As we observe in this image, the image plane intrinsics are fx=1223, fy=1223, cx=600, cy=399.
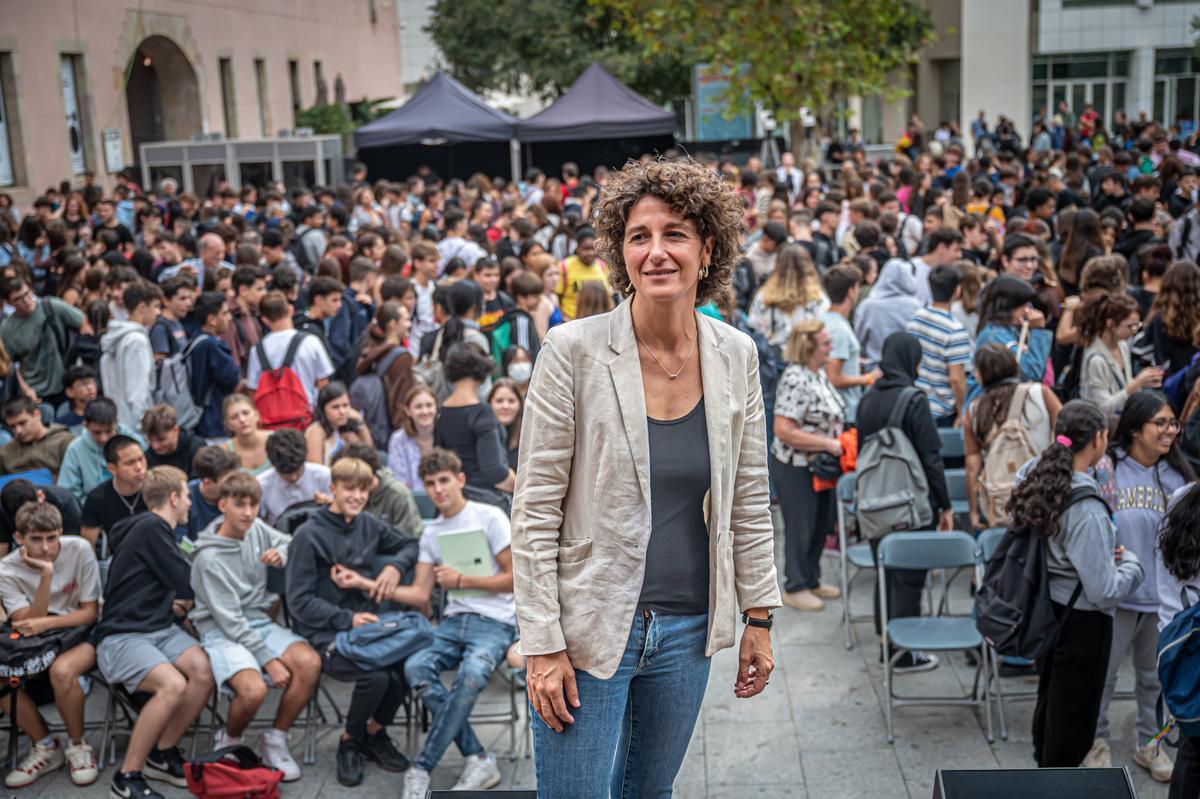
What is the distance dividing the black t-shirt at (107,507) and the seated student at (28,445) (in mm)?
801

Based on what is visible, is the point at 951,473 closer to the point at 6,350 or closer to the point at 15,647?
the point at 15,647

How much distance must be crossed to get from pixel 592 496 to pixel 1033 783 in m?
1.56

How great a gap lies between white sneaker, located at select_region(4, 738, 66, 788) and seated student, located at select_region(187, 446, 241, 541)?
4.01 feet

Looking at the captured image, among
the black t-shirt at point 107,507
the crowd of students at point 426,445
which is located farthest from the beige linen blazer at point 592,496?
the black t-shirt at point 107,507

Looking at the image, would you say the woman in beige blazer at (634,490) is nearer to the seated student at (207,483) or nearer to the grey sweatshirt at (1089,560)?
the grey sweatshirt at (1089,560)

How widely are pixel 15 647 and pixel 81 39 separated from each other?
821 inches

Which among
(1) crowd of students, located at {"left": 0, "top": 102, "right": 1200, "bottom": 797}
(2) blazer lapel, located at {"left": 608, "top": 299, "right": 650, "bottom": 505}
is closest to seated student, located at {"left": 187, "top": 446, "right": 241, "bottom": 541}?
(1) crowd of students, located at {"left": 0, "top": 102, "right": 1200, "bottom": 797}

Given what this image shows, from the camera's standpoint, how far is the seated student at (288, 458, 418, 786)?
17.7 feet

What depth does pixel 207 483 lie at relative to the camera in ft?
20.3

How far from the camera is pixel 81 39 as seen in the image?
915 inches

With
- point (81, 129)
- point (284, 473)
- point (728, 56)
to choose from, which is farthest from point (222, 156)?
point (284, 473)

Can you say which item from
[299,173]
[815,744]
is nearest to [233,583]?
[815,744]

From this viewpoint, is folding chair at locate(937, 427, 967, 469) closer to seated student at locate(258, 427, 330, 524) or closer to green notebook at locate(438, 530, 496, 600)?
green notebook at locate(438, 530, 496, 600)

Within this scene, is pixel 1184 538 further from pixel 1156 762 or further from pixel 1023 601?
pixel 1156 762
